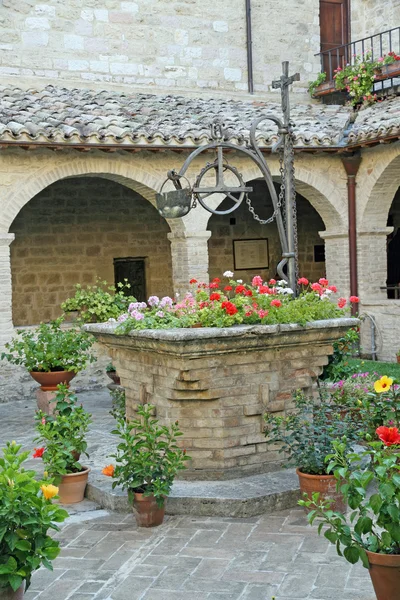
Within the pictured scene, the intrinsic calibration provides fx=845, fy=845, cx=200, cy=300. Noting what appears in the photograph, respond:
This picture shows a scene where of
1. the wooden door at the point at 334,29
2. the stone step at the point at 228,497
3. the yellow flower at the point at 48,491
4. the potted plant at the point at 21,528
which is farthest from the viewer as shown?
the wooden door at the point at 334,29

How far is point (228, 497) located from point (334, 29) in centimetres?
1261

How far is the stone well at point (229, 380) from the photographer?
595cm

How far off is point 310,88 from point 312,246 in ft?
10.3

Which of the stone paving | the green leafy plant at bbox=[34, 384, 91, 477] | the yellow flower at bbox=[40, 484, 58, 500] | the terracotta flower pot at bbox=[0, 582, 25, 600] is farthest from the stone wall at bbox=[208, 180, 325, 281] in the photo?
the terracotta flower pot at bbox=[0, 582, 25, 600]

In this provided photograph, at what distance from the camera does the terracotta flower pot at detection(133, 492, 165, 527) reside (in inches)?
219

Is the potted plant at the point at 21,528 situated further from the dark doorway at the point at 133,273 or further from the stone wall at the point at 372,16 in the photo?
the stone wall at the point at 372,16

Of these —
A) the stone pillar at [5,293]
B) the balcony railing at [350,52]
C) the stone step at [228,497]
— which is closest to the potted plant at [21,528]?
the stone step at [228,497]

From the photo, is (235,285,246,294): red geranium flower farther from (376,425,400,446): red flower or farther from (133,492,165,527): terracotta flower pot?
(376,425,400,446): red flower

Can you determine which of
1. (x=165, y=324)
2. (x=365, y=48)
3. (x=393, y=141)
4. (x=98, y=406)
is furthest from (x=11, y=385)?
(x=365, y=48)

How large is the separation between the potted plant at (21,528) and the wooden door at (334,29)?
13371mm

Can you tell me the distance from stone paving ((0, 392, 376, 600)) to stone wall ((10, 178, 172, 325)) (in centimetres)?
865

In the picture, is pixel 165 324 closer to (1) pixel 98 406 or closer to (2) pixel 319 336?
(2) pixel 319 336

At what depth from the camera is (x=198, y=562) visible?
4.97 metres

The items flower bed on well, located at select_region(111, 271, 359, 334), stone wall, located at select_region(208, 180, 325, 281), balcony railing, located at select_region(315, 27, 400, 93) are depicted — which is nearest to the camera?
flower bed on well, located at select_region(111, 271, 359, 334)
